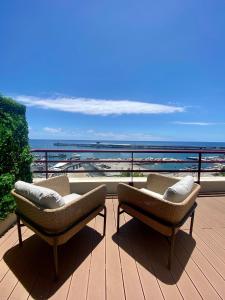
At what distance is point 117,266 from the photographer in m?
1.56

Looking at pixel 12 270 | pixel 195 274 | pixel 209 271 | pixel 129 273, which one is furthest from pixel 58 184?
pixel 209 271

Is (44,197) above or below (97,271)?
above

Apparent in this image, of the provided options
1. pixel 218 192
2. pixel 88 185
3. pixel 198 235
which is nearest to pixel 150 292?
pixel 198 235

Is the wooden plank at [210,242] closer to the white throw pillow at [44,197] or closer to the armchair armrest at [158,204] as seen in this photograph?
the armchair armrest at [158,204]

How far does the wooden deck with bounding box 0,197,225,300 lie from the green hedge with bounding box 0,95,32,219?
52cm

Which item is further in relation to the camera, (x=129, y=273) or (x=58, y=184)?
(x=58, y=184)

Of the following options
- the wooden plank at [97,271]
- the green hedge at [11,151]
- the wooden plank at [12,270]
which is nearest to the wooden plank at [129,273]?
the wooden plank at [97,271]

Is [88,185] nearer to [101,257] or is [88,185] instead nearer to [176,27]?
[101,257]

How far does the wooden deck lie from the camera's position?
50.4 inches

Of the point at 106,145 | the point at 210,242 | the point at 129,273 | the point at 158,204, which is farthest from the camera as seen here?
the point at 106,145

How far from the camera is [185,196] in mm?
1734

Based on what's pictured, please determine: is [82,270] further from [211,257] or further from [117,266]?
[211,257]

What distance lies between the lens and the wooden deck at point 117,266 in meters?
1.28

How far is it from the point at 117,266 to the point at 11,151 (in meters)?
2.01
